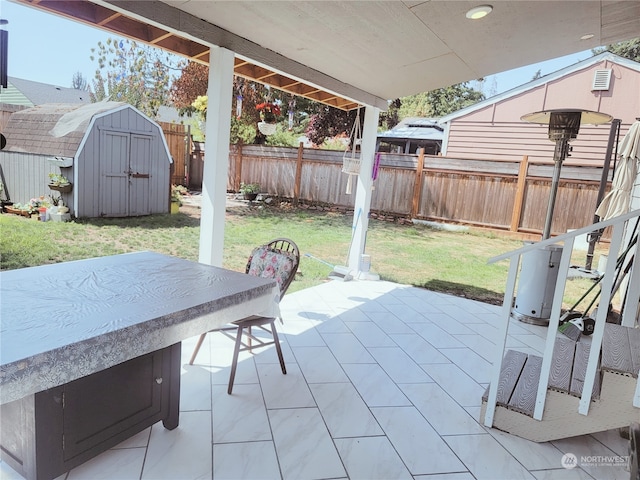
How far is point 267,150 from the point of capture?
32.3ft

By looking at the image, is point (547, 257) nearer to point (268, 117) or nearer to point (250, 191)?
point (268, 117)

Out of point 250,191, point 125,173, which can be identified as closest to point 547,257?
point 125,173

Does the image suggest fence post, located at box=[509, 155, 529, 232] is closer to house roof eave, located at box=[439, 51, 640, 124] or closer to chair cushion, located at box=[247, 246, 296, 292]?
house roof eave, located at box=[439, 51, 640, 124]

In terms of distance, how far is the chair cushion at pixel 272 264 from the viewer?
8.41ft

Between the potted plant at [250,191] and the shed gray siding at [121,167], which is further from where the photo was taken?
the potted plant at [250,191]

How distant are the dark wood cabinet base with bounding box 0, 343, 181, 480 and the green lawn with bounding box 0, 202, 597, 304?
8.82ft

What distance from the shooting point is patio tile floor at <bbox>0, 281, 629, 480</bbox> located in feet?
5.61

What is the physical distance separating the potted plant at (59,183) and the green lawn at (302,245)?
1.64 feet

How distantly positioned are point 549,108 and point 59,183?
34.2 ft

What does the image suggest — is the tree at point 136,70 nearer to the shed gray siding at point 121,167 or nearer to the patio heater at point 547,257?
the shed gray siding at point 121,167

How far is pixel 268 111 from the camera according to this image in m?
4.48

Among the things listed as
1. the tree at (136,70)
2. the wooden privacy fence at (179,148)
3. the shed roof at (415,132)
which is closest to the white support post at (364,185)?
the wooden privacy fence at (179,148)

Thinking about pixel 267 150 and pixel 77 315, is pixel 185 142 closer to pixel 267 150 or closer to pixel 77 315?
pixel 267 150

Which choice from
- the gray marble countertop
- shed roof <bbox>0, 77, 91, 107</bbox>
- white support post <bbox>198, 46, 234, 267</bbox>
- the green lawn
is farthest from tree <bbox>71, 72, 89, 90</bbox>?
the gray marble countertop
